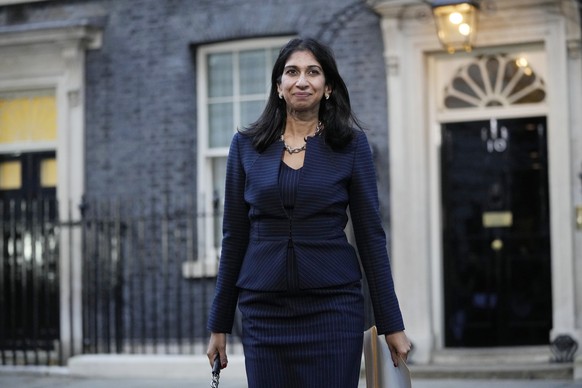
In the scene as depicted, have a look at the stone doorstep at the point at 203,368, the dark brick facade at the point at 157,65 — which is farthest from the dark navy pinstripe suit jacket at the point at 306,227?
the dark brick facade at the point at 157,65

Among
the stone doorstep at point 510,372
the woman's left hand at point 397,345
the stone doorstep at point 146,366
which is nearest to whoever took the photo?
the woman's left hand at point 397,345

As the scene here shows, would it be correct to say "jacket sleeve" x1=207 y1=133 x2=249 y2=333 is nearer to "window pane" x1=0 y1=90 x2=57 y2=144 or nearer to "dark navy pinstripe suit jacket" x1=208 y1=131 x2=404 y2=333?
"dark navy pinstripe suit jacket" x1=208 y1=131 x2=404 y2=333

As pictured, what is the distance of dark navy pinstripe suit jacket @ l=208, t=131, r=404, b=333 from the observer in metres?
3.98

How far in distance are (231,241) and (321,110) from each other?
0.53 metres

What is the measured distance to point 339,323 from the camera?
13.1 ft

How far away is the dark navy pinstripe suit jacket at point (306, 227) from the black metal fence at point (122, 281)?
8083 mm

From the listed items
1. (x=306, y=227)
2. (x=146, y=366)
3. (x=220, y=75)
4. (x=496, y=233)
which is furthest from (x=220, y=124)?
(x=306, y=227)

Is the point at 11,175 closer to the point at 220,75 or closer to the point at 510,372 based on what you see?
the point at 220,75

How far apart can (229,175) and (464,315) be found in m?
8.05

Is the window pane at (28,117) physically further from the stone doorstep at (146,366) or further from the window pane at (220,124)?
the stone doorstep at (146,366)

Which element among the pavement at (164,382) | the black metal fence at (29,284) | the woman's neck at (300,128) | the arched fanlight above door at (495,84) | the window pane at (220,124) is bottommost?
the pavement at (164,382)

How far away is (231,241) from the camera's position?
4109 mm

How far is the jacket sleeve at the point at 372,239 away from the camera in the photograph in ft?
13.4

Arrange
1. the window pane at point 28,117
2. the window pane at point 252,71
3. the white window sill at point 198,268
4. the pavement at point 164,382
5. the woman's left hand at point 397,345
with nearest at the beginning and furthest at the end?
the woman's left hand at point 397,345, the pavement at point 164,382, the white window sill at point 198,268, the window pane at point 252,71, the window pane at point 28,117
